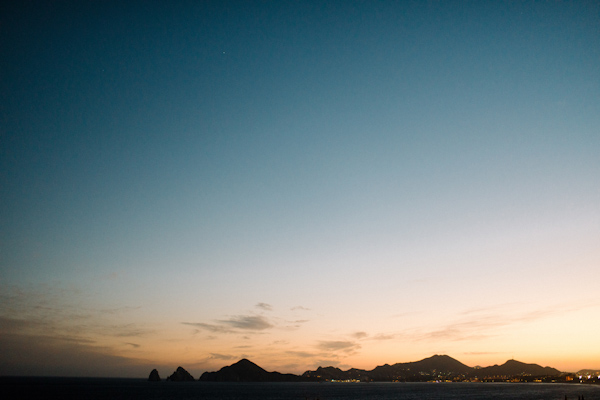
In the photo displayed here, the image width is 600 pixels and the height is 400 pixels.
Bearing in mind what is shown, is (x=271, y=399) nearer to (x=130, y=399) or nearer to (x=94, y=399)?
(x=130, y=399)

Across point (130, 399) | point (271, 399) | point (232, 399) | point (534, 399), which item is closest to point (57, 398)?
point (130, 399)

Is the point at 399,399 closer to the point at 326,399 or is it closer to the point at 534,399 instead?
the point at 326,399

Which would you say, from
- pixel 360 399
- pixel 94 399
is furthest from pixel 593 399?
pixel 94 399

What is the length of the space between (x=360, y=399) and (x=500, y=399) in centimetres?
4808

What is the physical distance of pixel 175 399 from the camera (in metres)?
127

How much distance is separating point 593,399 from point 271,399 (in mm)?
104549

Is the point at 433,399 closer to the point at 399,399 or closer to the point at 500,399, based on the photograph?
the point at 399,399

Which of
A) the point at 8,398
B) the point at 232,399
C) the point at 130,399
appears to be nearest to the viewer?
the point at 8,398

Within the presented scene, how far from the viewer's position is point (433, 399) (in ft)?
431

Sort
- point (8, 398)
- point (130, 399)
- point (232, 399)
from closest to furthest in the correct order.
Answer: point (8, 398) < point (130, 399) < point (232, 399)

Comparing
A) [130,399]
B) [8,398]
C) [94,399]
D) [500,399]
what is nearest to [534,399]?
[500,399]

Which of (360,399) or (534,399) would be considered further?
(360,399)

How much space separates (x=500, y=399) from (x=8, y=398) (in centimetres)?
16122

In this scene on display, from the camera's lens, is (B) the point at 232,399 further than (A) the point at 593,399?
Yes
